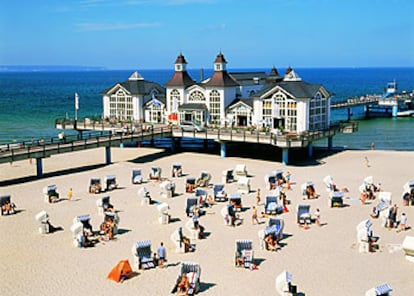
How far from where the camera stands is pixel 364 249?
19.4 m

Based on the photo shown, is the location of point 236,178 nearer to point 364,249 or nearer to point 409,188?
point 409,188

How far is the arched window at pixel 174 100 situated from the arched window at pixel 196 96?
1.07m

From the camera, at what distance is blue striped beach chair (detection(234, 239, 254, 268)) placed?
59.3ft

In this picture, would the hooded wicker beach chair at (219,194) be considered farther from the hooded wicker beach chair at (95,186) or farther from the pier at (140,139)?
the pier at (140,139)

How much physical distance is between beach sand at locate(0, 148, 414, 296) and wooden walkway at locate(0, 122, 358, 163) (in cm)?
166

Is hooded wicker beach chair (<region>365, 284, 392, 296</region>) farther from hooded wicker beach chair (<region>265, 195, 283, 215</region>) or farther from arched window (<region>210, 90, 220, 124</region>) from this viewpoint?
arched window (<region>210, 90, 220, 124</region>)

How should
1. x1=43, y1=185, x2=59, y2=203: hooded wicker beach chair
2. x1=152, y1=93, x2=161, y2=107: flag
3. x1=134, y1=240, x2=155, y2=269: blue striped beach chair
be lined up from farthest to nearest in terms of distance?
x1=152, y1=93, x2=161, y2=107: flag
x1=43, y1=185, x2=59, y2=203: hooded wicker beach chair
x1=134, y1=240, x2=155, y2=269: blue striped beach chair

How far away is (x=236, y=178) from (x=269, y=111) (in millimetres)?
9688

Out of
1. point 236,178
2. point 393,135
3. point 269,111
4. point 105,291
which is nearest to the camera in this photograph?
point 105,291

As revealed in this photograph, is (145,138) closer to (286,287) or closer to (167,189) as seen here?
(167,189)

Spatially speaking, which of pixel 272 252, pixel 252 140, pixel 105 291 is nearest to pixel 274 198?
pixel 272 252

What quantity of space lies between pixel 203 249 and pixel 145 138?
813 inches

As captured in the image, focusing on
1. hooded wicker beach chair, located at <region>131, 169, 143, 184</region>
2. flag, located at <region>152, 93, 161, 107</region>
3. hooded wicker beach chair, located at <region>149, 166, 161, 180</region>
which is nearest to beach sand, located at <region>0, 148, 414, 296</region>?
hooded wicker beach chair, located at <region>131, 169, 143, 184</region>

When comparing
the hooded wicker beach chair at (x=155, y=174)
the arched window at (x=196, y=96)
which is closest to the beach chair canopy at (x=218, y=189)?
the hooded wicker beach chair at (x=155, y=174)
